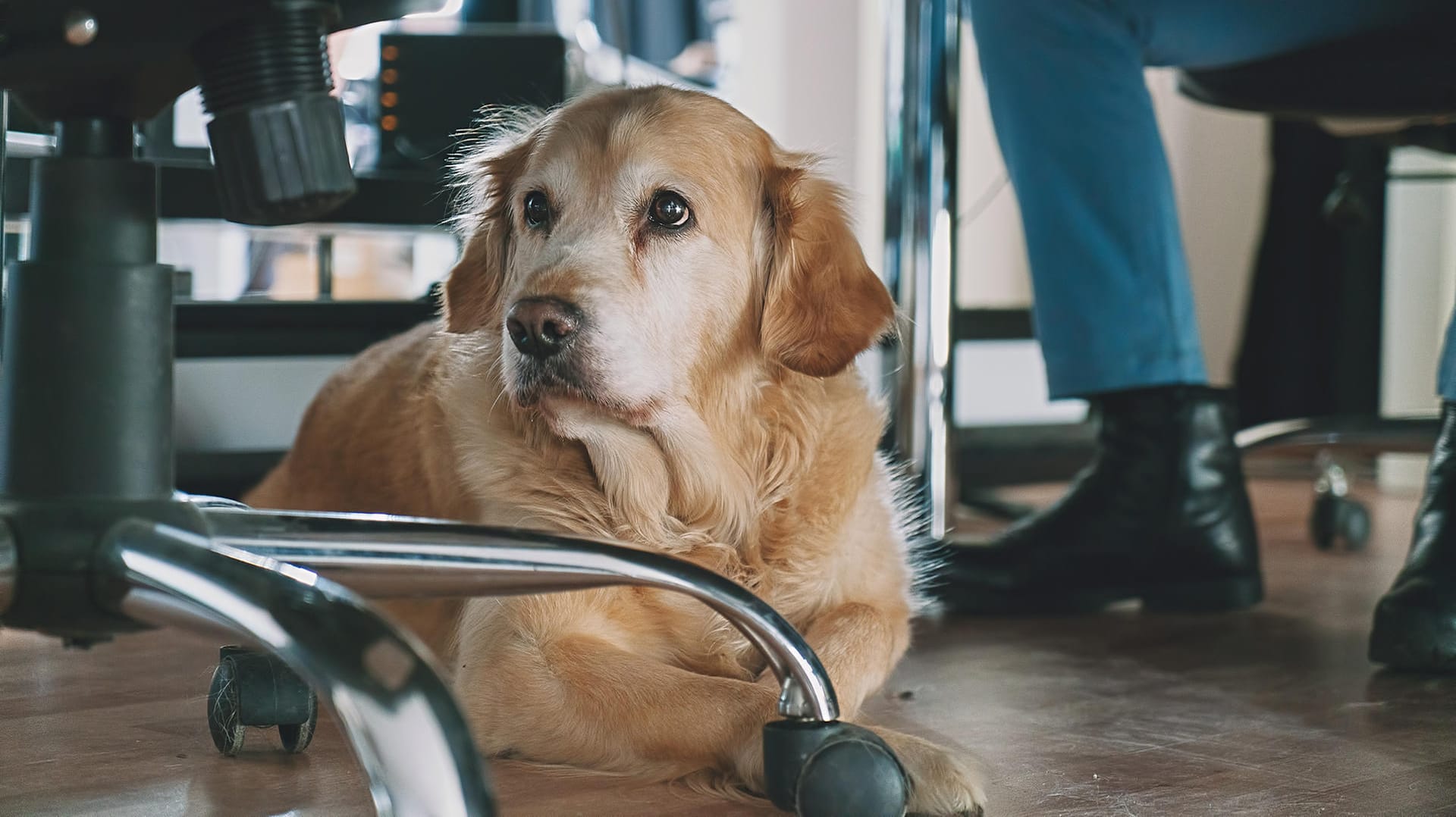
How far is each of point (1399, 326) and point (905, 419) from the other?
2.88 m

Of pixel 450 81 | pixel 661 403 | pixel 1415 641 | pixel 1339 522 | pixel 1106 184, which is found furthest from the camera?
pixel 450 81

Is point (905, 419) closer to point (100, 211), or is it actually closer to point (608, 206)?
point (608, 206)

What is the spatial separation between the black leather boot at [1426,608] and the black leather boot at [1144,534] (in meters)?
0.29

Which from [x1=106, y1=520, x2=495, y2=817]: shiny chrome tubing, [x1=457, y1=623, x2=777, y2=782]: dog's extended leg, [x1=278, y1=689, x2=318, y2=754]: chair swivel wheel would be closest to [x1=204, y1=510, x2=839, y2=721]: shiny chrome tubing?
[x1=106, y1=520, x2=495, y2=817]: shiny chrome tubing

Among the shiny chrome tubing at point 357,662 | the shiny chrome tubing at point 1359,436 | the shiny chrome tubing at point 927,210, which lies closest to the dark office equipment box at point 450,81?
the shiny chrome tubing at point 927,210

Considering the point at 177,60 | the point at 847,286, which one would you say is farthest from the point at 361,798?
the point at 847,286

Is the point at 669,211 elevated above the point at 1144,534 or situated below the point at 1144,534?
above

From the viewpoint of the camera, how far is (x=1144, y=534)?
6.22 ft

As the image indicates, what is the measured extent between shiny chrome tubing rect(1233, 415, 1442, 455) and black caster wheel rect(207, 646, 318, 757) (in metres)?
2.07

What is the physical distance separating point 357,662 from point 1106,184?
1.51 m

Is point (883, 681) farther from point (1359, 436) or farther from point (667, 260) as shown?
point (1359, 436)

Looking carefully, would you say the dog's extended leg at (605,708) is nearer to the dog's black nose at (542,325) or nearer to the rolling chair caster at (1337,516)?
the dog's black nose at (542,325)

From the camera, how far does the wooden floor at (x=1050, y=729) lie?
3.35ft

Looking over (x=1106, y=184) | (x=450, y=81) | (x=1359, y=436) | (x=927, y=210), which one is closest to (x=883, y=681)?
(x=1106, y=184)
